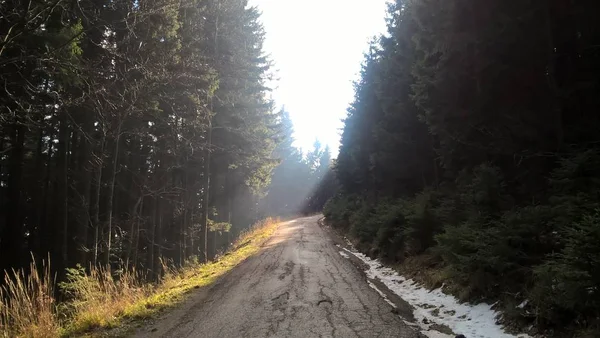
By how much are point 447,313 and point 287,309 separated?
2.63 m

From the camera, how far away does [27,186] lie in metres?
22.0

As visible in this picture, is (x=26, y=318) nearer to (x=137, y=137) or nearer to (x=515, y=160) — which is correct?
(x=515, y=160)

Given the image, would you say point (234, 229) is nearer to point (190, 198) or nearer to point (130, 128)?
point (190, 198)

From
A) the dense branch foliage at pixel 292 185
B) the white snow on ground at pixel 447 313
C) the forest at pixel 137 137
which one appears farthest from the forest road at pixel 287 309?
the dense branch foliage at pixel 292 185

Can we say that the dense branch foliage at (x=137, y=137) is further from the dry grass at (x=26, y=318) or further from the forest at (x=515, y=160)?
the forest at (x=515, y=160)

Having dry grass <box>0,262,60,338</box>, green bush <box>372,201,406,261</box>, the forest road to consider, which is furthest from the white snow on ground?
dry grass <box>0,262,60,338</box>

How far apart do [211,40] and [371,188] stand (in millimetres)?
12668

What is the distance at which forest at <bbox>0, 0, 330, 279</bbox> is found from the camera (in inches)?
417

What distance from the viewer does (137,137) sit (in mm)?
16969

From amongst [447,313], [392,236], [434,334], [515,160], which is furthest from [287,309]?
[392,236]

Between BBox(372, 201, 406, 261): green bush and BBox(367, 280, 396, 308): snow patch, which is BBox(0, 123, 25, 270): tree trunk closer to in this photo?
BBox(372, 201, 406, 261): green bush

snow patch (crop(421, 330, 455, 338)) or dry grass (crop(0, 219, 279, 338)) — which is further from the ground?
dry grass (crop(0, 219, 279, 338))

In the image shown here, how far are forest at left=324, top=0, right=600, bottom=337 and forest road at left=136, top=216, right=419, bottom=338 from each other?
165 cm

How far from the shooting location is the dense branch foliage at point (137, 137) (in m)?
10.7
